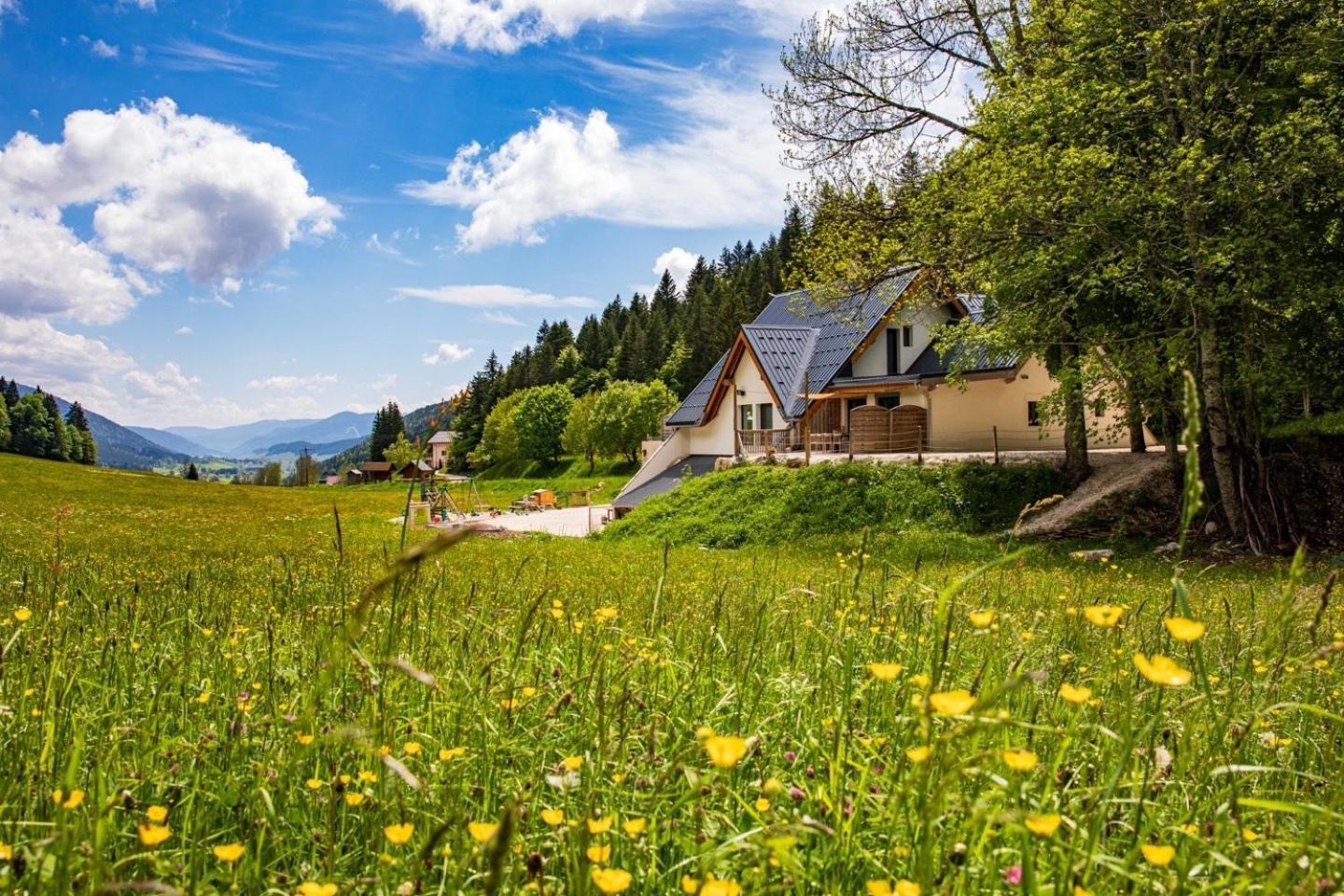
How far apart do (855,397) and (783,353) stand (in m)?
3.70

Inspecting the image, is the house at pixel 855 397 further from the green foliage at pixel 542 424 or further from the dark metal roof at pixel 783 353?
the green foliage at pixel 542 424

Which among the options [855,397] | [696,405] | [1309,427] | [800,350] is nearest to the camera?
[1309,427]

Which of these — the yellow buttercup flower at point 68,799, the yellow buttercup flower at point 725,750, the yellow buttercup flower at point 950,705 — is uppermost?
the yellow buttercup flower at point 950,705

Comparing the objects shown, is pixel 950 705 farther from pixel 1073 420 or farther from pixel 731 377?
pixel 731 377

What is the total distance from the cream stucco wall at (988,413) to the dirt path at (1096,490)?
9.55m

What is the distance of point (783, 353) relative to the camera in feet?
117

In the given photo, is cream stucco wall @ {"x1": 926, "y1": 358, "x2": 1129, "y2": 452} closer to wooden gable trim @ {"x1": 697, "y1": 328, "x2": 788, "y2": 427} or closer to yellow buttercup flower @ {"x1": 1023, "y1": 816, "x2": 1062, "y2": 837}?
wooden gable trim @ {"x1": 697, "y1": 328, "x2": 788, "y2": 427}

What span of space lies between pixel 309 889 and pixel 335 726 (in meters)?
1.63

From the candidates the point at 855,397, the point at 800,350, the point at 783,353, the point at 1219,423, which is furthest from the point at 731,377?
the point at 1219,423

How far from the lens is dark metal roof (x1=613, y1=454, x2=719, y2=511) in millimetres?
34531

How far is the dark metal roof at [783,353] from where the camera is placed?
3422cm

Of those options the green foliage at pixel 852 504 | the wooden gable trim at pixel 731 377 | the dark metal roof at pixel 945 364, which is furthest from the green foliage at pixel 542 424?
the green foliage at pixel 852 504

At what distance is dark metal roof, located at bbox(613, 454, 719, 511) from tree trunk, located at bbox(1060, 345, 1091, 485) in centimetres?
1505

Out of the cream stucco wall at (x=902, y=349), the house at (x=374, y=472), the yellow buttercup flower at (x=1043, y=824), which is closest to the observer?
the yellow buttercup flower at (x=1043, y=824)
